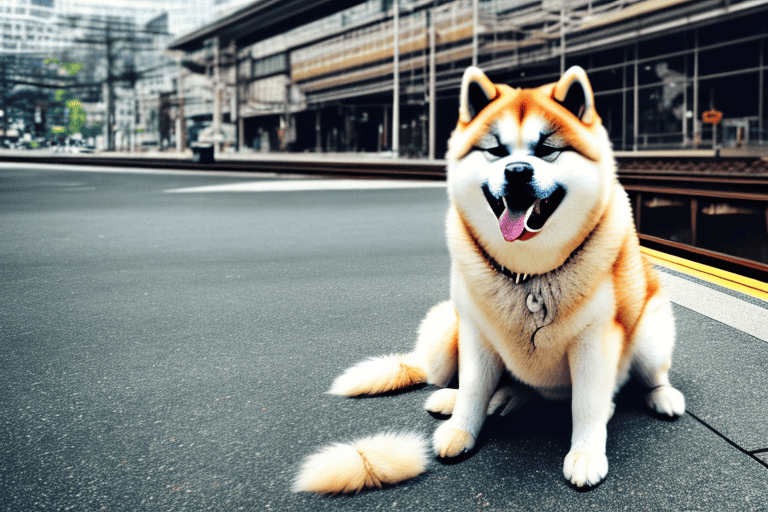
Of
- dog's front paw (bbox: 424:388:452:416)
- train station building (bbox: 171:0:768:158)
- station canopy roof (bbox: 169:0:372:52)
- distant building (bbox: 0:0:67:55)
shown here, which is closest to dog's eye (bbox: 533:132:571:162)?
dog's front paw (bbox: 424:388:452:416)

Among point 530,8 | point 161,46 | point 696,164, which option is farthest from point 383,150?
point 161,46

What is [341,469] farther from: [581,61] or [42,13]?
[42,13]

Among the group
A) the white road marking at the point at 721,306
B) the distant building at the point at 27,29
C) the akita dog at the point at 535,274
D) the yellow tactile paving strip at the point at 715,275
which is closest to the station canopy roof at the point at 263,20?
the distant building at the point at 27,29

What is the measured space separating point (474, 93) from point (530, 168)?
1.20 ft

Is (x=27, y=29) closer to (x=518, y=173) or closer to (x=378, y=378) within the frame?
(x=378, y=378)

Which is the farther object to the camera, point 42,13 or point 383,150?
point 42,13

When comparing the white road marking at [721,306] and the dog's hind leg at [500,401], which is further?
the white road marking at [721,306]

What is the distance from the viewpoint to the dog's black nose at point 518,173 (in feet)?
6.81

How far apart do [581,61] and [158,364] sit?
34.2 m

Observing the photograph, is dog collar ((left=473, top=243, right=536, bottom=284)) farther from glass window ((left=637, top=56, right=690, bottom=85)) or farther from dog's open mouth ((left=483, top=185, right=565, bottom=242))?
glass window ((left=637, top=56, right=690, bottom=85))

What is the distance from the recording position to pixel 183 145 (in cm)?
7900

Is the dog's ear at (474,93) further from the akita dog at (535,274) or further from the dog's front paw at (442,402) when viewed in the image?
the dog's front paw at (442,402)

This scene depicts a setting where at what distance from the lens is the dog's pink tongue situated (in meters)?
2.17

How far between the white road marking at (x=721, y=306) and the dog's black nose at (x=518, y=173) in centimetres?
239
